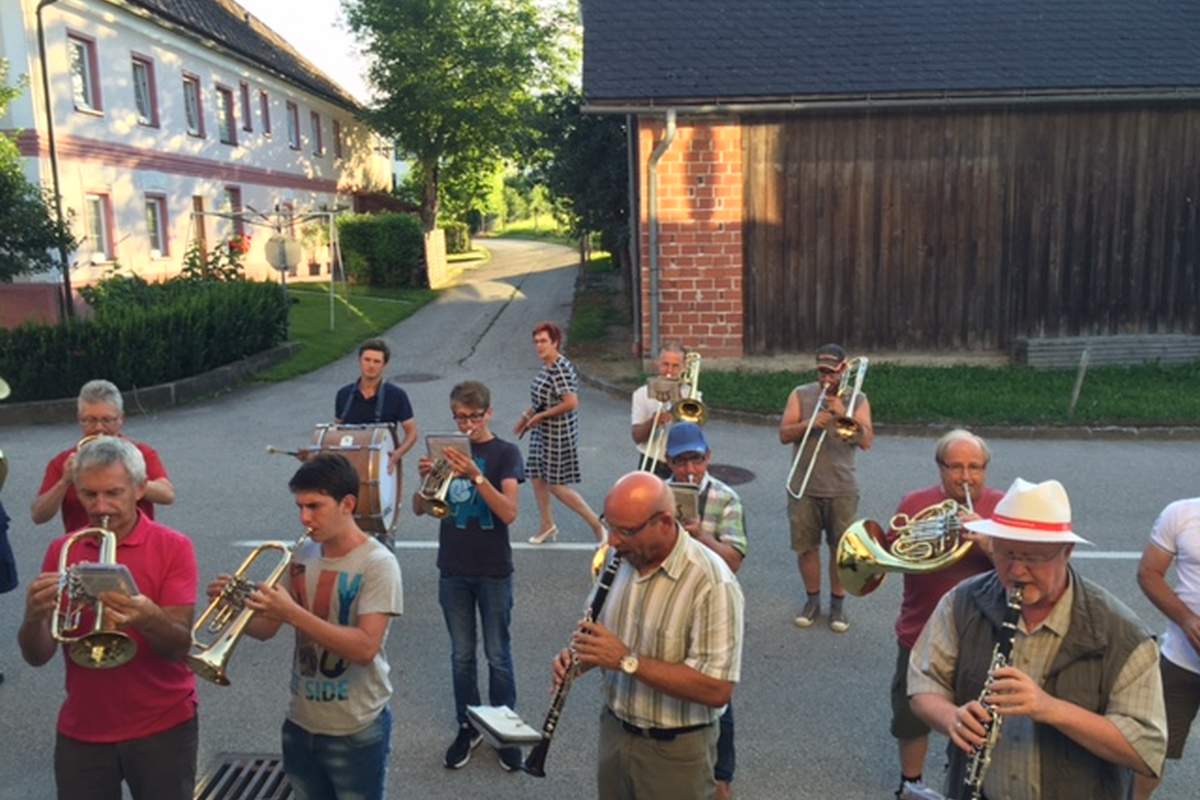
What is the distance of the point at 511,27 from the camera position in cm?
3634

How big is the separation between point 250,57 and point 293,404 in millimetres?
18595

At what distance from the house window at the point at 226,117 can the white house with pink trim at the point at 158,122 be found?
39mm

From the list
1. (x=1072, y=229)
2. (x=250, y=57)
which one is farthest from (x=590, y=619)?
(x=250, y=57)

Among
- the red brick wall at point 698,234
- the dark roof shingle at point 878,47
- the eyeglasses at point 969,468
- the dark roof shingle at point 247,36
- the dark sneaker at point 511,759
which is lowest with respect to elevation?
the dark sneaker at point 511,759

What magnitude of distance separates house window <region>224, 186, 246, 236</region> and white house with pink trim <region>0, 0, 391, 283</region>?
6 centimetres

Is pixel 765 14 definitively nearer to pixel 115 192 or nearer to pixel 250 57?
pixel 115 192

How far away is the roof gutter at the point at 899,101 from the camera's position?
14.9 meters

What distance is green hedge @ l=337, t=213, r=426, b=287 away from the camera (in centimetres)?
3105

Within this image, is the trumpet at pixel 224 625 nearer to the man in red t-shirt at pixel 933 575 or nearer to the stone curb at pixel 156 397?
the man in red t-shirt at pixel 933 575

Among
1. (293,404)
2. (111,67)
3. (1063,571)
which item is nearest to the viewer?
(1063,571)

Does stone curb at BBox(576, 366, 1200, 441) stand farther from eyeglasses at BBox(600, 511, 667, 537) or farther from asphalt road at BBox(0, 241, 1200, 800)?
eyeglasses at BBox(600, 511, 667, 537)

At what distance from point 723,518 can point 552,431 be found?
12.3ft

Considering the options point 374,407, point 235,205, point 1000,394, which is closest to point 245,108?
point 235,205

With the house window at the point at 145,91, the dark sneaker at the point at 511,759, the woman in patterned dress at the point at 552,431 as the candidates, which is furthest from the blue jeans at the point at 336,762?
the house window at the point at 145,91
